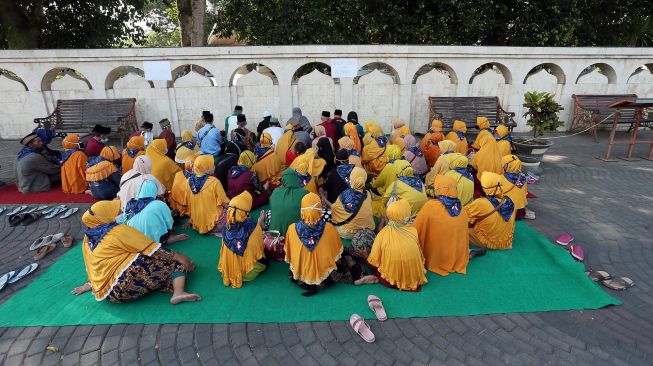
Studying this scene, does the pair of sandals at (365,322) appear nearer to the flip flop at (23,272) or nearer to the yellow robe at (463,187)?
the yellow robe at (463,187)

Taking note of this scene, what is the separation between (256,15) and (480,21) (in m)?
8.91

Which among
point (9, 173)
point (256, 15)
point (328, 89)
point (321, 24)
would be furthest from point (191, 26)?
point (9, 173)

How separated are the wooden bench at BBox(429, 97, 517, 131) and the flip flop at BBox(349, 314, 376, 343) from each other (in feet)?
29.9

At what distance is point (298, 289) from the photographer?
174 inches

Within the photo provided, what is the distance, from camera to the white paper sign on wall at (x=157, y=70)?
11438 mm

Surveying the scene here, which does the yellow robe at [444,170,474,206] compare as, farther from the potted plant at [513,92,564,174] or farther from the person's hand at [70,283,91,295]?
the person's hand at [70,283,91,295]

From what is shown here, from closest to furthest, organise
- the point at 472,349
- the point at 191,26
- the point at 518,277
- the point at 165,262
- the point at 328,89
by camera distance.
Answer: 1. the point at 472,349
2. the point at 165,262
3. the point at 518,277
4. the point at 328,89
5. the point at 191,26

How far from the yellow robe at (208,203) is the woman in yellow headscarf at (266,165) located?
1505mm

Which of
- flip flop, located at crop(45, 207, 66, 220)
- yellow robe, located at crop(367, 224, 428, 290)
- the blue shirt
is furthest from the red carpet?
yellow robe, located at crop(367, 224, 428, 290)

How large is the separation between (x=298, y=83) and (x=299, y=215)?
25.4ft

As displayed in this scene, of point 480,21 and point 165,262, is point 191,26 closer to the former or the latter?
point 480,21

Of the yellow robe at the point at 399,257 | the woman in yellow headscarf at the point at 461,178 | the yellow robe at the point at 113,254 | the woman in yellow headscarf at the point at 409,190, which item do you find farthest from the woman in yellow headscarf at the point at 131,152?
→ the woman in yellow headscarf at the point at 461,178

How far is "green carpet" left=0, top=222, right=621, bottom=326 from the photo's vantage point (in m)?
3.99

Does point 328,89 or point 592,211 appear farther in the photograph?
point 328,89
